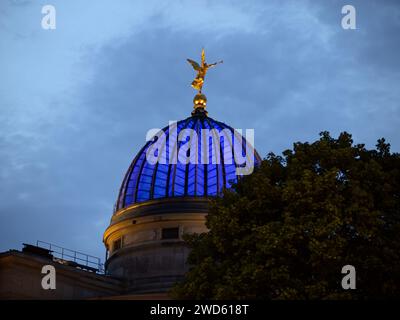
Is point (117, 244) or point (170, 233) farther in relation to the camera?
point (117, 244)

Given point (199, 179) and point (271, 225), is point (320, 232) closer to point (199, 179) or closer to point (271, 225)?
point (271, 225)

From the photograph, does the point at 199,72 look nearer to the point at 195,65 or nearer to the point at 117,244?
the point at 195,65

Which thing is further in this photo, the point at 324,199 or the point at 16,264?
the point at 16,264

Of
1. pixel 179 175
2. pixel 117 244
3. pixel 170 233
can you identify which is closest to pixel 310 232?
pixel 170 233

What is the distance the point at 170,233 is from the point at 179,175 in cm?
431

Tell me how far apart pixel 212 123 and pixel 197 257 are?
92.3 ft

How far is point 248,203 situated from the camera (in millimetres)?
32781

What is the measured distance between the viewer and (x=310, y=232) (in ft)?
99.8

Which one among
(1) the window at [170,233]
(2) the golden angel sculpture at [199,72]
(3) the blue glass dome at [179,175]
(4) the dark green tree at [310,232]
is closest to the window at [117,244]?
(3) the blue glass dome at [179,175]

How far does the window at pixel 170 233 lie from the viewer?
56156 millimetres
